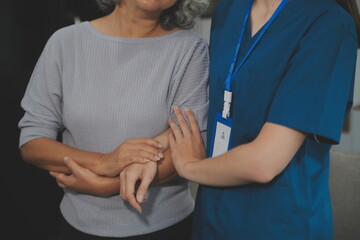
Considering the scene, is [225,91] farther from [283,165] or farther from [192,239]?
[192,239]

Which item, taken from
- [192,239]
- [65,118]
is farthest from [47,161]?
[192,239]

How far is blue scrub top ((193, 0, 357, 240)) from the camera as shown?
83cm

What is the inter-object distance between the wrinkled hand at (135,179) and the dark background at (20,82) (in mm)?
909

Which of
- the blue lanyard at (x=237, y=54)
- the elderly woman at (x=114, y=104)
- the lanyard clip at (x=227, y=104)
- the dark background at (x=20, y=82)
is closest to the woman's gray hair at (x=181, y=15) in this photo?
the elderly woman at (x=114, y=104)

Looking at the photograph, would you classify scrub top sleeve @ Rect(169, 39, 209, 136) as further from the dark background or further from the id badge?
the dark background

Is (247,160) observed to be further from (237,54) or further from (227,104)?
(237,54)

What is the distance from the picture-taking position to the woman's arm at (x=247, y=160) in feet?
2.79

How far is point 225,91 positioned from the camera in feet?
3.31

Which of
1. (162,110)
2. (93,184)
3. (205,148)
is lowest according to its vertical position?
(93,184)

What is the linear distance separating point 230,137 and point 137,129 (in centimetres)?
29

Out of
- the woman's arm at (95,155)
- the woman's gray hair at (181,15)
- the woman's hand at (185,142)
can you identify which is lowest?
the woman's arm at (95,155)

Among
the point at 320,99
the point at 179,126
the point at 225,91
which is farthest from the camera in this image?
the point at 179,126

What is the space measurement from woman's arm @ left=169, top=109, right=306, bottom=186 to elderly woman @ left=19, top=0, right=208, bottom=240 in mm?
96

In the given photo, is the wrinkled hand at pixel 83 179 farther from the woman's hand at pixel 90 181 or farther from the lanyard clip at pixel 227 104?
the lanyard clip at pixel 227 104
